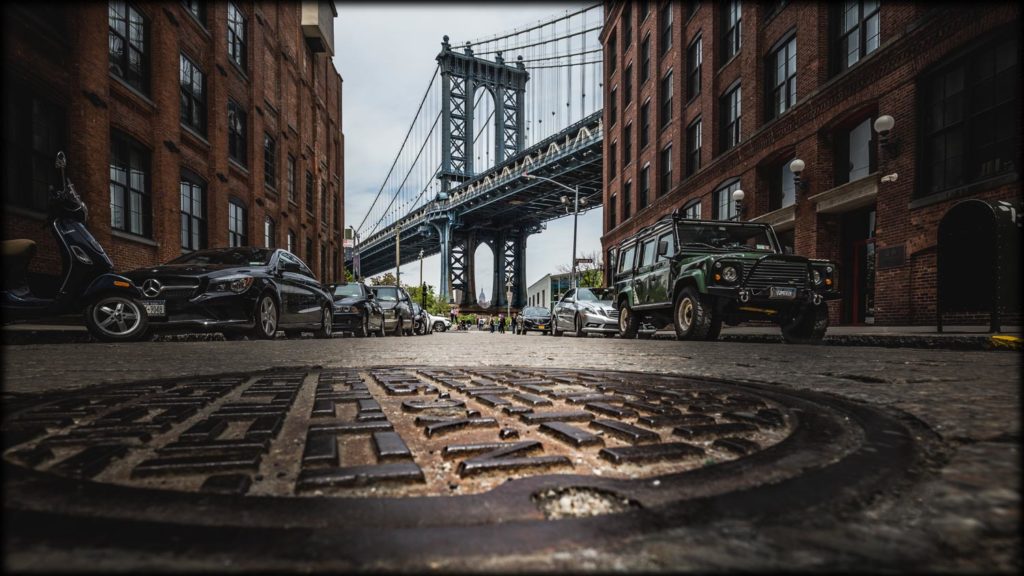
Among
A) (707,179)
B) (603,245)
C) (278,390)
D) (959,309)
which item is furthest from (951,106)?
(603,245)

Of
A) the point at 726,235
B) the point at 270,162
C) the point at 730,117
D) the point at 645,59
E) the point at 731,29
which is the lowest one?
the point at 726,235

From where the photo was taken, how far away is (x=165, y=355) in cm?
529

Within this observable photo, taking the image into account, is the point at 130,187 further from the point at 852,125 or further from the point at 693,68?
the point at 693,68

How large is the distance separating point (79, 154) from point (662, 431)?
1200 cm

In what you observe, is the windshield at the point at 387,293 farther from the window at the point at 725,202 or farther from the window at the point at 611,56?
the window at the point at 611,56

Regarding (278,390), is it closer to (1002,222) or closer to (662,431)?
(662,431)

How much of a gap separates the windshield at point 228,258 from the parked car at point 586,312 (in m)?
8.34

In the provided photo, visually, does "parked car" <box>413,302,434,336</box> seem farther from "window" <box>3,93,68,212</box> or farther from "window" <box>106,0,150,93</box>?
"window" <box>3,93,68,212</box>

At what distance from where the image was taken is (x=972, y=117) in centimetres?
995

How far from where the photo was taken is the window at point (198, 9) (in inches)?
577

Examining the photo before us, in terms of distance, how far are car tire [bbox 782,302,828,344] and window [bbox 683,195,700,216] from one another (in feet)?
43.4

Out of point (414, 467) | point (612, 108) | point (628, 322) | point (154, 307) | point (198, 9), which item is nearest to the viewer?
A: point (414, 467)

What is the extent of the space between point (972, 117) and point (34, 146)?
1634 centimetres

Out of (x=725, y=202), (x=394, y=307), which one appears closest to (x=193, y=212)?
(x=394, y=307)
